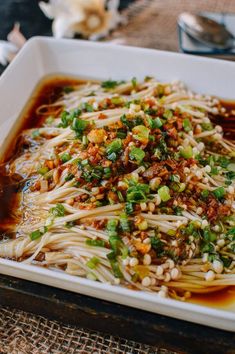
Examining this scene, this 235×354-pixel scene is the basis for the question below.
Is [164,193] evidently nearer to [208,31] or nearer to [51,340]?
[51,340]

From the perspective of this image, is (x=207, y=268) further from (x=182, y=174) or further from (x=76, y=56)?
(x=76, y=56)

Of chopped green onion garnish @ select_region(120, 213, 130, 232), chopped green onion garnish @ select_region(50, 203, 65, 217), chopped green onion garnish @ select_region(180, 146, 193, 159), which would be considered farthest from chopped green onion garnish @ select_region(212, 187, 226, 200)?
chopped green onion garnish @ select_region(50, 203, 65, 217)

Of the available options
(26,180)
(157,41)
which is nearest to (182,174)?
(26,180)

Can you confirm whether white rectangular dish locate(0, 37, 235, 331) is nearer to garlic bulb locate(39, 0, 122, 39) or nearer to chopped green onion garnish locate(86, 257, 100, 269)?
garlic bulb locate(39, 0, 122, 39)

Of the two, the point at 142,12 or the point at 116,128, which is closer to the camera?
the point at 116,128

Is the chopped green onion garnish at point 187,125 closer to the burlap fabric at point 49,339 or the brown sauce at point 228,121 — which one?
the brown sauce at point 228,121

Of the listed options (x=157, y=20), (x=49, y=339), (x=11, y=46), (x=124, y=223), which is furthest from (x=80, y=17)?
(x=49, y=339)

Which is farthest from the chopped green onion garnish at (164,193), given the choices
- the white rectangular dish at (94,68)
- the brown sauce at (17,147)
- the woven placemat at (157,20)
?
the woven placemat at (157,20)
